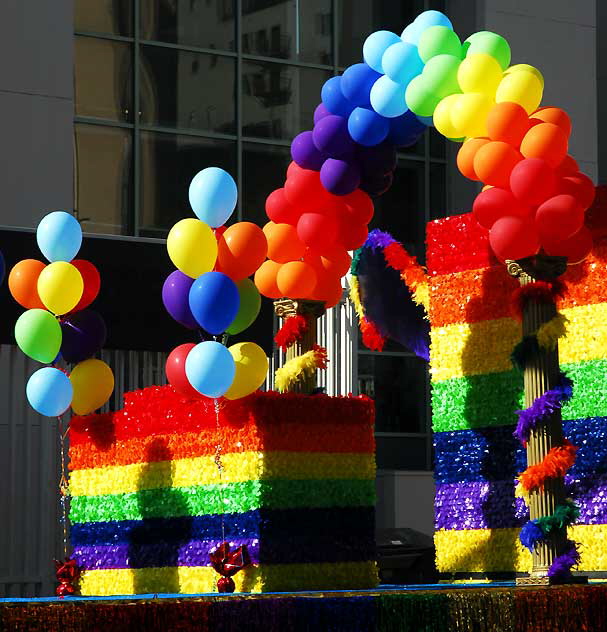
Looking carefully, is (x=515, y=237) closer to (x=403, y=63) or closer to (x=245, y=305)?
(x=403, y=63)

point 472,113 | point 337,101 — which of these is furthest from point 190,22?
point 472,113

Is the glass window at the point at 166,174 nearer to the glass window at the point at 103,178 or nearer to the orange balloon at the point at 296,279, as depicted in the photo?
the glass window at the point at 103,178

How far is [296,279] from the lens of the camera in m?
10.7

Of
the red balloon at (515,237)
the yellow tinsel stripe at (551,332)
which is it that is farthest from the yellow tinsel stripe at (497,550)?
the red balloon at (515,237)

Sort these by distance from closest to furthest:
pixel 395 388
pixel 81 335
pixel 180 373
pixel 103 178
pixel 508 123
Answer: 1. pixel 508 123
2. pixel 180 373
3. pixel 81 335
4. pixel 103 178
5. pixel 395 388

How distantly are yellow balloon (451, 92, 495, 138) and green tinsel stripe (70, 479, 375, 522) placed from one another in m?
2.49

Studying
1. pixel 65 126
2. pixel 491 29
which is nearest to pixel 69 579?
pixel 65 126

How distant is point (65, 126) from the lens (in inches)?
653

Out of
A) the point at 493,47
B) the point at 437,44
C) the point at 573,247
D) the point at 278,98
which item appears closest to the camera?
the point at 573,247

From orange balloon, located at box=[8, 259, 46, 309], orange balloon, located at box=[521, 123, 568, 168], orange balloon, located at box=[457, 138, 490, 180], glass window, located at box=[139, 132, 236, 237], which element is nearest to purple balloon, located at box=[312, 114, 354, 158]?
orange balloon, located at box=[457, 138, 490, 180]

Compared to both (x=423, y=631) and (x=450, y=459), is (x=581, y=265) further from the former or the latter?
(x=423, y=631)

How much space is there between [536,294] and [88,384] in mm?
3552

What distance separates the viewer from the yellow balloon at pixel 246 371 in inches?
372

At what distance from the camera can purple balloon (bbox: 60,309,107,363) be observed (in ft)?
35.7
